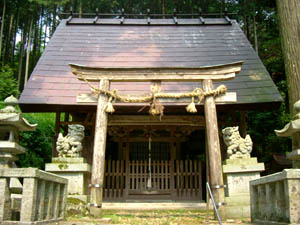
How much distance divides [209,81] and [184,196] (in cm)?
460

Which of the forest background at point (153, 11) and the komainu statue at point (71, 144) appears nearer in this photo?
the komainu statue at point (71, 144)

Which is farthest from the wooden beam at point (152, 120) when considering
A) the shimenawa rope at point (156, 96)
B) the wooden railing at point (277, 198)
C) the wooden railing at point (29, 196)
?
the wooden railing at point (29, 196)

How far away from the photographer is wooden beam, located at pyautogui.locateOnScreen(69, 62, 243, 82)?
6.63 metres

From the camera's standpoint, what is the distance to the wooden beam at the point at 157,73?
6.63 metres

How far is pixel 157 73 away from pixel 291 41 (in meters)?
3.41

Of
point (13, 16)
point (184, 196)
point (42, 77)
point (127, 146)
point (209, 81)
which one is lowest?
point (184, 196)

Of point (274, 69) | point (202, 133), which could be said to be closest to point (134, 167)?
point (202, 133)

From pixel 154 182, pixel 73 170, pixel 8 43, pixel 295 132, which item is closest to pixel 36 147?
pixel 154 182

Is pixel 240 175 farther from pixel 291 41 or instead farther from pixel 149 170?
pixel 291 41

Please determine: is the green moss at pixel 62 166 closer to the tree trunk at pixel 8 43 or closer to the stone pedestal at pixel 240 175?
the stone pedestal at pixel 240 175

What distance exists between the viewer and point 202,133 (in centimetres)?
1221

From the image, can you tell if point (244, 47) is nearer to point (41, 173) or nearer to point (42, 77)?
point (42, 77)

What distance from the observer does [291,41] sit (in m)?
7.46

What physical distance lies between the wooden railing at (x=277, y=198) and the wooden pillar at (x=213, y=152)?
69 centimetres
